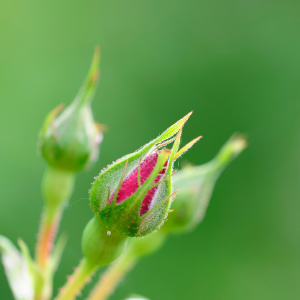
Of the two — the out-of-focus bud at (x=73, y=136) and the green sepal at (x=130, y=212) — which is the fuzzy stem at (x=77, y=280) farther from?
the out-of-focus bud at (x=73, y=136)

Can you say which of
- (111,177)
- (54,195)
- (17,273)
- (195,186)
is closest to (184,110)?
(195,186)

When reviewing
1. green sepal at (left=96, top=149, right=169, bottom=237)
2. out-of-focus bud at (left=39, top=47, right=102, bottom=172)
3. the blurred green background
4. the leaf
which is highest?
the blurred green background

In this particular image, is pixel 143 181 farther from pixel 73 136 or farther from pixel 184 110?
pixel 184 110

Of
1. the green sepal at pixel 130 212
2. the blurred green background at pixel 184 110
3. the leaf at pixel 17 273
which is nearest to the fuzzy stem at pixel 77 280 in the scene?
the leaf at pixel 17 273

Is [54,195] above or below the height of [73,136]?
below

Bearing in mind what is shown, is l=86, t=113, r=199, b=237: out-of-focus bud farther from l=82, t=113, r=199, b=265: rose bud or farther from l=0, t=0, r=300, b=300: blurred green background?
l=0, t=0, r=300, b=300: blurred green background

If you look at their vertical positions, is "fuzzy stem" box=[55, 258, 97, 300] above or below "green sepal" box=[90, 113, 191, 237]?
below

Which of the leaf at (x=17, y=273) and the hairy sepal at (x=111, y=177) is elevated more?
the hairy sepal at (x=111, y=177)

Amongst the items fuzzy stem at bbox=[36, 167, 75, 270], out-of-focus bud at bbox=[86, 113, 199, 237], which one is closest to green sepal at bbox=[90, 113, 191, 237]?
out-of-focus bud at bbox=[86, 113, 199, 237]
